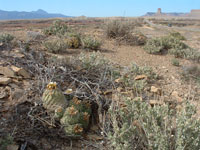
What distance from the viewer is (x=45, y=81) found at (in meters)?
3.15

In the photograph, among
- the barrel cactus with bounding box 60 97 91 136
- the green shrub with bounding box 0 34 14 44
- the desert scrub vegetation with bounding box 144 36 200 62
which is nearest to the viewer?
the barrel cactus with bounding box 60 97 91 136

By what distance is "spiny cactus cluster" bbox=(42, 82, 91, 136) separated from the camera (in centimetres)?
248

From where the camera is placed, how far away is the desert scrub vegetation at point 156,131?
72.1 inches

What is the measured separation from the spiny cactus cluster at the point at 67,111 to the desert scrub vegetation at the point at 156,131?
60 centimetres

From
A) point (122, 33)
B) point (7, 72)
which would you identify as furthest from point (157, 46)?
point (7, 72)

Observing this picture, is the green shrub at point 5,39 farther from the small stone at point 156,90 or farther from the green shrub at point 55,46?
the small stone at point 156,90

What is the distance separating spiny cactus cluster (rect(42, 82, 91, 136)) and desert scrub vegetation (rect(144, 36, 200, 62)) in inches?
163

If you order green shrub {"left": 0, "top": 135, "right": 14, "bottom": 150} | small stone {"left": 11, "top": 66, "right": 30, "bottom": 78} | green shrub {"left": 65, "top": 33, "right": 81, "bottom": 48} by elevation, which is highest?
green shrub {"left": 65, "top": 33, "right": 81, "bottom": 48}

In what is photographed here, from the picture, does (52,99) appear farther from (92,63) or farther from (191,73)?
(191,73)

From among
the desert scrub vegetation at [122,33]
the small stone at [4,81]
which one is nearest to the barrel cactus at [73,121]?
the small stone at [4,81]

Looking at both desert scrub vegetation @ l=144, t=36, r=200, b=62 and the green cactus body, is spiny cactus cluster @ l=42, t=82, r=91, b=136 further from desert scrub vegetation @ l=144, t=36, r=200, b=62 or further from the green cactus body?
desert scrub vegetation @ l=144, t=36, r=200, b=62

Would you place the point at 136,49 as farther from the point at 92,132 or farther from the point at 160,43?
the point at 92,132

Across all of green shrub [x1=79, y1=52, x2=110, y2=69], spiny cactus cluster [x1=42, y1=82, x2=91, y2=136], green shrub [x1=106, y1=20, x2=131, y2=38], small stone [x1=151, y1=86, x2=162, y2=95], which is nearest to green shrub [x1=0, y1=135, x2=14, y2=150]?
spiny cactus cluster [x1=42, y1=82, x2=91, y2=136]

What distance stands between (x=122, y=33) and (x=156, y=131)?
18.7 feet
